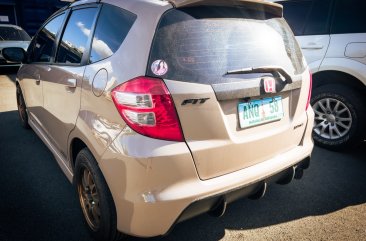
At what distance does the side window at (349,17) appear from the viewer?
3.43 metres

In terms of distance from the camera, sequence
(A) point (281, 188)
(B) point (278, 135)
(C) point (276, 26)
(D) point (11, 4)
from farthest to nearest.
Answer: (D) point (11, 4) < (A) point (281, 188) < (C) point (276, 26) < (B) point (278, 135)

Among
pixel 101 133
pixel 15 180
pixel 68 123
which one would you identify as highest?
pixel 101 133

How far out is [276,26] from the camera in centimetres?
225

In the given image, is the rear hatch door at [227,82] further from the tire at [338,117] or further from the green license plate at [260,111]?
the tire at [338,117]

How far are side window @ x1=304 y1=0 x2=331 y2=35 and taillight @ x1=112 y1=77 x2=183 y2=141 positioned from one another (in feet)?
9.74

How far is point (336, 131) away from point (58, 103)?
3.28 m

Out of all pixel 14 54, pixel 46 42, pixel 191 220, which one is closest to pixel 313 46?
pixel 191 220

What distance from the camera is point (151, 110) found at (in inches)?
65.1

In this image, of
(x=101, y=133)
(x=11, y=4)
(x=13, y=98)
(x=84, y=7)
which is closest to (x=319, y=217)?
(x=101, y=133)

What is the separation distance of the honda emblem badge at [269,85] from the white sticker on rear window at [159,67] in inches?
26.9

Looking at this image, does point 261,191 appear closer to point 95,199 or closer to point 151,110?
point 151,110

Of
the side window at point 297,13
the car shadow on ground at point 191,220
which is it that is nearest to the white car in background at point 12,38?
the car shadow on ground at point 191,220

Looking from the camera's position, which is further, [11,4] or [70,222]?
[11,4]

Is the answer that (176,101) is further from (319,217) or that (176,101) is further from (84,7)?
(319,217)
